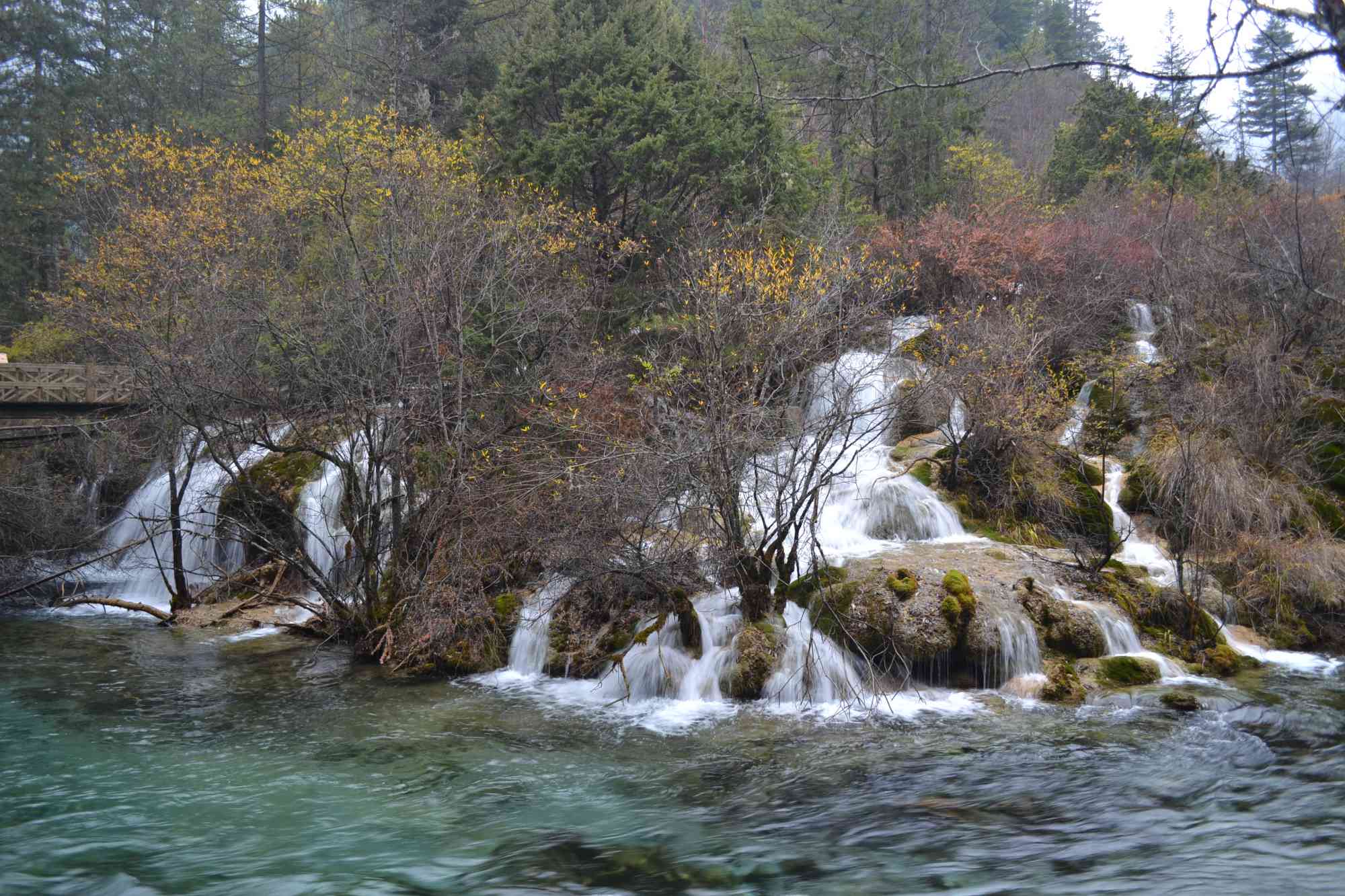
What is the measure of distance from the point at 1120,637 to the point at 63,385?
1981 centimetres

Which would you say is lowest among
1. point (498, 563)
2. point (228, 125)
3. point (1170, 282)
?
point (498, 563)

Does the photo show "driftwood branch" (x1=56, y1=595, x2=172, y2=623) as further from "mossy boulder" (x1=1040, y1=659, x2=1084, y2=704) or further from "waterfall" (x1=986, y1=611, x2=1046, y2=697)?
"mossy boulder" (x1=1040, y1=659, x2=1084, y2=704)

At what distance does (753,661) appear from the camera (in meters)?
10.7

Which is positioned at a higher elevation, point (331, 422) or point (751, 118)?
point (751, 118)

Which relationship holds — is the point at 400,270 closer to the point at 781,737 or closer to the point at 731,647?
the point at 731,647

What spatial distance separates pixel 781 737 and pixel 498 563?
539cm

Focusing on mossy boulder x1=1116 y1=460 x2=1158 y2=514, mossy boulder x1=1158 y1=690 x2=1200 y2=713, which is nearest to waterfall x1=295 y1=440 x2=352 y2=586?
mossy boulder x1=1158 y1=690 x2=1200 y2=713

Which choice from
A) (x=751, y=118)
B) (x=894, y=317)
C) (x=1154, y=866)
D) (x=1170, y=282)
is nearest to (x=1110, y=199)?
(x=1170, y=282)

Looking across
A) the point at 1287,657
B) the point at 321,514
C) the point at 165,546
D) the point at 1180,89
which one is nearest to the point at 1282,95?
the point at 1180,89

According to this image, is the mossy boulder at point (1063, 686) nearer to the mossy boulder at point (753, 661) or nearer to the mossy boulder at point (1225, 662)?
the mossy boulder at point (1225, 662)

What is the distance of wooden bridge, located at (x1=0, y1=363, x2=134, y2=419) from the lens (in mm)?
18234

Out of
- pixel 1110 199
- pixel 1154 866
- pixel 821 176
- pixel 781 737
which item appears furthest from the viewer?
pixel 1110 199

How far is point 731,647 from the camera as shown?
11.1 metres

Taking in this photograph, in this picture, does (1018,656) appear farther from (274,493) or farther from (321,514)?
(274,493)
